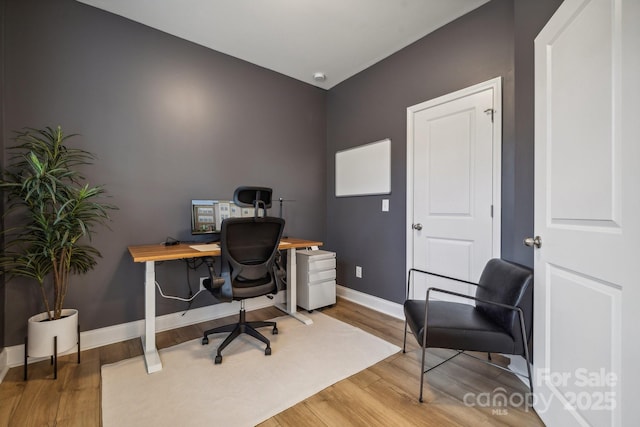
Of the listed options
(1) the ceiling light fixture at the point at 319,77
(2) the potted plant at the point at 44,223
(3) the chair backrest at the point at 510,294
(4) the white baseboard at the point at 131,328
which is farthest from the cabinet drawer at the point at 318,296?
(1) the ceiling light fixture at the point at 319,77

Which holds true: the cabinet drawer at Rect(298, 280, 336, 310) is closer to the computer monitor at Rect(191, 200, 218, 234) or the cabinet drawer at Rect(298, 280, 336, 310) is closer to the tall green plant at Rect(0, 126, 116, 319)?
the computer monitor at Rect(191, 200, 218, 234)

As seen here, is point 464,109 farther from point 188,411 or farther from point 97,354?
point 97,354

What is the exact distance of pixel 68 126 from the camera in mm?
2072

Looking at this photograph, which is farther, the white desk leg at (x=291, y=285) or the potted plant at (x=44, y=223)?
the white desk leg at (x=291, y=285)

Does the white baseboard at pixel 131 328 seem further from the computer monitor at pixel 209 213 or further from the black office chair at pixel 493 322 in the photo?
the black office chair at pixel 493 322

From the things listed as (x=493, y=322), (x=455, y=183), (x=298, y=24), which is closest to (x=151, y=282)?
(x=493, y=322)

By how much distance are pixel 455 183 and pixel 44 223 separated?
304cm

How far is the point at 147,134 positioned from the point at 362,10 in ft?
6.99

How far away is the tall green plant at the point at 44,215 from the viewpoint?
68.1 inches

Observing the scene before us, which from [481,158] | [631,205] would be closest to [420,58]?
[481,158]

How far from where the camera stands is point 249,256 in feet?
6.72

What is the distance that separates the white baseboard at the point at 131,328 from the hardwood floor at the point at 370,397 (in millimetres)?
74

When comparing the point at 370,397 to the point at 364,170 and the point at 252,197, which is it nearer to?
the point at 252,197

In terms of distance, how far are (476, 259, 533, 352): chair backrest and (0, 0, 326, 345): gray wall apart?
2.25 metres
